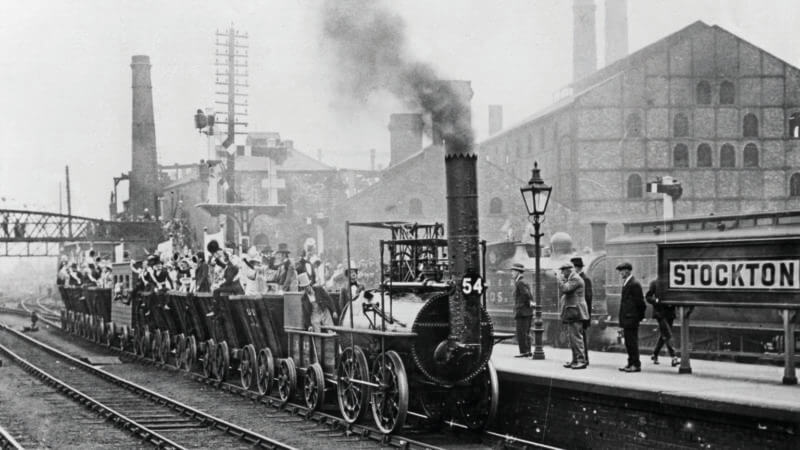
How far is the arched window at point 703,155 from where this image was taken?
43.2m

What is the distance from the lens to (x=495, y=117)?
65.2m

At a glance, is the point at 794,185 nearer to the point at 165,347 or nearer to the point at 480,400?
the point at 165,347

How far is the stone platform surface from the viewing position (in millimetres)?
8719

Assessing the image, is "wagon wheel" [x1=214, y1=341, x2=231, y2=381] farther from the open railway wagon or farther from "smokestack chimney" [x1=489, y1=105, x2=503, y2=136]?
"smokestack chimney" [x1=489, y1=105, x2=503, y2=136]

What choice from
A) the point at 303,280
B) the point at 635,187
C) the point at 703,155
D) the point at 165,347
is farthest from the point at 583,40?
the point at 303,280

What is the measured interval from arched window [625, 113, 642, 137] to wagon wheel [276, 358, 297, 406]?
3096 centimetres

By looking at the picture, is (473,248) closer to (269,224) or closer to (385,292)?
(385,292)

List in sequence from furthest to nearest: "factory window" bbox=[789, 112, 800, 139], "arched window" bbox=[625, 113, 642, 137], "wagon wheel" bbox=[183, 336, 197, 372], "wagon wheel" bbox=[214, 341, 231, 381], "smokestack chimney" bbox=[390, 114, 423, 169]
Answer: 1. "smokestack chimney" bbox=[390, 114, 423, 169]
2. "arched window" bbox=[625, 113, 642, 137]
3. "factory window" bbox=[789, 112, 800, 139]
4. "wagon wheel" bbox=[183, 336, 197, 372]
5. "wagon wheel" bbox=[214, 341, 231, 381]

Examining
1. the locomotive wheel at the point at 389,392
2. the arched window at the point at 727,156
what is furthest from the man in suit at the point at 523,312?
the arched window at the point at 727,156

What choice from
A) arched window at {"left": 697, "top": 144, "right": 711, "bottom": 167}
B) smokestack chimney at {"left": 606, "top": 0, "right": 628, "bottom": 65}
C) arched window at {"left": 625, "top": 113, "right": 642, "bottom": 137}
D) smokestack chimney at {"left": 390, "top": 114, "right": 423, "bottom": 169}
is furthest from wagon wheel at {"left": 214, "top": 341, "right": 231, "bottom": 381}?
smokestack chimney at {"left": 606, "top": 0, "right": 628, "bottom": 65}

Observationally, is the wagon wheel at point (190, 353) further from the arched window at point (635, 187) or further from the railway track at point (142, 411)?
the arched window at point (635, 187)

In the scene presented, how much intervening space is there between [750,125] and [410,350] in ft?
117

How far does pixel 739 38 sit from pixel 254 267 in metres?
31.8

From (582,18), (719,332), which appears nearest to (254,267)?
(719,332)
